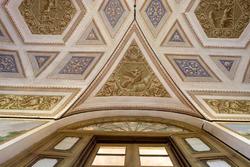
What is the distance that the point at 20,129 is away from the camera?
17.6ft

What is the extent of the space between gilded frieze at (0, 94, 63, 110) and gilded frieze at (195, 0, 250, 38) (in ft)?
13.3

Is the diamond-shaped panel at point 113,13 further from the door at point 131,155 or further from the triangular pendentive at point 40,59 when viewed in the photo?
the door at point 131,155

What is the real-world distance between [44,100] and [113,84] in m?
1.64

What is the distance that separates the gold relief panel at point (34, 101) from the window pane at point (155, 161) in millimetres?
2486

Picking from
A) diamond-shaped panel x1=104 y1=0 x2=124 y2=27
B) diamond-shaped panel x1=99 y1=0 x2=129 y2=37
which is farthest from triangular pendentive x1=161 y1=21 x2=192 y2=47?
diamond-shaped panel x1=104 y1=0 x2=124 y2=27

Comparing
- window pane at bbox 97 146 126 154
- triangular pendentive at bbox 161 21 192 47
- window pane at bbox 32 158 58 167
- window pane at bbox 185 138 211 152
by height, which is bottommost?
window pane at bbox 32 158 58 167

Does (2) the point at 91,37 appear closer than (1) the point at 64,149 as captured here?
No

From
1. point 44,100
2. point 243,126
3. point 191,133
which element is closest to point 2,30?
point 44,100

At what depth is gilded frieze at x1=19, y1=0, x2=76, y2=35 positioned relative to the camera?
7863 mm

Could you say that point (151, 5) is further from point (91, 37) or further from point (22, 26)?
point (22, 26)

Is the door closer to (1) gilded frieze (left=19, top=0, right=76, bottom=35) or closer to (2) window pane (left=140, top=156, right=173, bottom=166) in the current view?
(2) window pane (left=140, top=156, right=173, bottom=166)

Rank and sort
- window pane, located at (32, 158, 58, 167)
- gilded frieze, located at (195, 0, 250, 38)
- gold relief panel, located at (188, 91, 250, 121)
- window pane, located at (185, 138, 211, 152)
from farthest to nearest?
1. gilded frieze, located at (195, 0, 250, 38)
2. gold relief panel, located at (188, 91, 250, 121)
3. window pane, located at (185, 138, 211, 152)
4. window pane, located at (32, 158, 58, 167)

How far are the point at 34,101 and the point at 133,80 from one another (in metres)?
2.36

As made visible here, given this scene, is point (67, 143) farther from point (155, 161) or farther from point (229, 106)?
point (229, 106)
